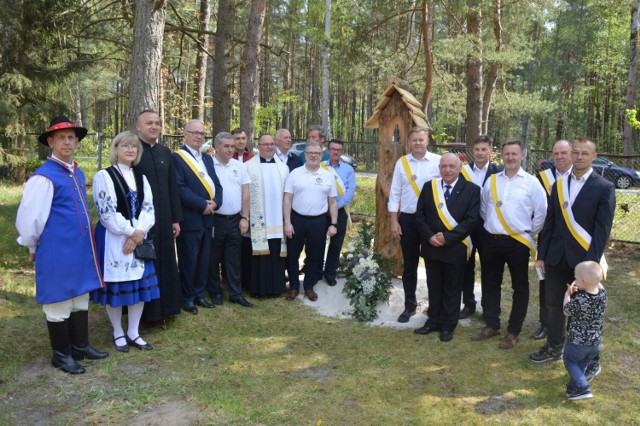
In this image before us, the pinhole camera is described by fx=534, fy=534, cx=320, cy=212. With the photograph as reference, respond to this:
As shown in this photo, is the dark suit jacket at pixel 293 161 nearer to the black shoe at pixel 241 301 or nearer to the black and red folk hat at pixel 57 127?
the black shoe at pixel 241 301

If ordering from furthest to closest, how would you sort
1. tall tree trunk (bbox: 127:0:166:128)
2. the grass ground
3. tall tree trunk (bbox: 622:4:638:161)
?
tall tree trunk (bbox: 622:4:638:161), tall tree trunk (bbox: 127:0:166:128), the grass ground

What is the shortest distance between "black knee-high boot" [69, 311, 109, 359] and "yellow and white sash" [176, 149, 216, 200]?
171 cm

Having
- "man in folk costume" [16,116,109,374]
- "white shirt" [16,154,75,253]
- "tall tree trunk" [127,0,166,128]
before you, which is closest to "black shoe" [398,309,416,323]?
"man in folk costume" [16,116,109,374]

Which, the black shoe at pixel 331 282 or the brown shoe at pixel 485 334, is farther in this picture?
the black shoe at pixel 331 282

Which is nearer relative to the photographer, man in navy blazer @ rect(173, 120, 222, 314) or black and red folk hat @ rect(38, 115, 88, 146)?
black and red folk hat @ rect(38, 115, 88, 146)

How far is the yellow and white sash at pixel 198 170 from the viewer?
5352 mm

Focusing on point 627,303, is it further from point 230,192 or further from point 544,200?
point 230,192

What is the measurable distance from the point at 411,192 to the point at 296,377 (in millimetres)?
2200

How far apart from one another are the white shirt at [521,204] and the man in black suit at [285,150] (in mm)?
2564

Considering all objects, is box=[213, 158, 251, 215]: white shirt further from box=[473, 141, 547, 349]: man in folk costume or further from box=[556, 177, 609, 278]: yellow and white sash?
box=[556, 177, 609, 278]: yellow and white sash

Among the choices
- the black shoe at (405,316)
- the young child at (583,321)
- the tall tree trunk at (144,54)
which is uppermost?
the tall tree trunk at (144,54)

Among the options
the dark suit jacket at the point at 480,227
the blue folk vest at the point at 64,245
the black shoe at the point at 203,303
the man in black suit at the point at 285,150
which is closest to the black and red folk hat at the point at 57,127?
the blue folk vest at the point at 64,245

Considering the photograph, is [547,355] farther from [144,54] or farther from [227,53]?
[227,53]

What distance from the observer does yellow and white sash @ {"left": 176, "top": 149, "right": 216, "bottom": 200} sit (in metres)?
5.35
